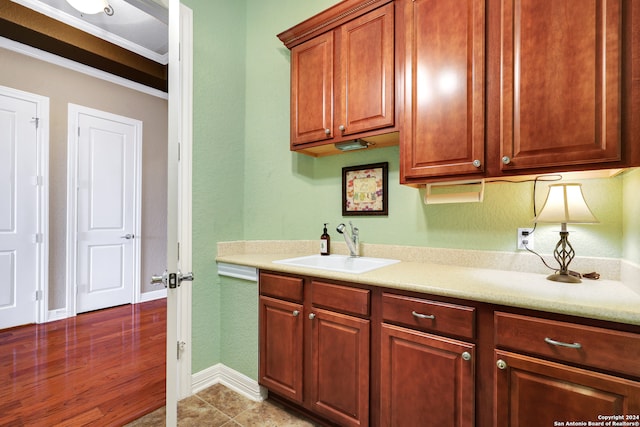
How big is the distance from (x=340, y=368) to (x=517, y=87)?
155cm

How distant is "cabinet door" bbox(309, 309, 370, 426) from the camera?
1404 millimetres

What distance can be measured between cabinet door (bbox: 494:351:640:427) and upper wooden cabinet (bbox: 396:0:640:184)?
2.51 feet

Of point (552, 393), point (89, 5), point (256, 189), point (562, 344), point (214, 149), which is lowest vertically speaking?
point (552, 393)

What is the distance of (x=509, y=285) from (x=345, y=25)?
5.53 ft

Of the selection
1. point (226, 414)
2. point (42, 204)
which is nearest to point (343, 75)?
point (226, 414)

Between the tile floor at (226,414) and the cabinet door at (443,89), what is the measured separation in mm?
1570

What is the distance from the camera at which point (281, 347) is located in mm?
1723

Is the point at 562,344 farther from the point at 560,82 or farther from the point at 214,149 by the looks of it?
the point at 214,149

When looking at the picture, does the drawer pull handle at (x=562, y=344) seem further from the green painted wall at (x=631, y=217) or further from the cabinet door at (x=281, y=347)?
the cabinet door at (x=281, y=347)

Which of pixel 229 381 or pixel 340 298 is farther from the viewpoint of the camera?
pixel 229 381

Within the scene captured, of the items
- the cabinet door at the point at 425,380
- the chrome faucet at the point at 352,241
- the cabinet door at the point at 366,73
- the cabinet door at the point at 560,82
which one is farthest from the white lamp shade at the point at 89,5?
the cabinet door at the point at 425,380

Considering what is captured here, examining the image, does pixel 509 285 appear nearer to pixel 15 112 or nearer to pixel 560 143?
pixel 560 143

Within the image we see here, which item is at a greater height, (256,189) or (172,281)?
(256,189)

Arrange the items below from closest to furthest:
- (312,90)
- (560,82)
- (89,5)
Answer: (560,82)
(312,90)
(89,5)
